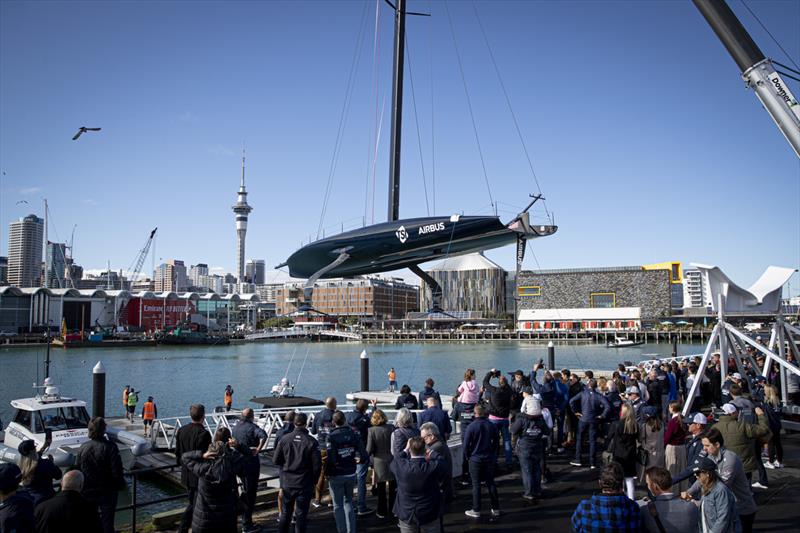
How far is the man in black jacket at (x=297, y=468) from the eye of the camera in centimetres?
631

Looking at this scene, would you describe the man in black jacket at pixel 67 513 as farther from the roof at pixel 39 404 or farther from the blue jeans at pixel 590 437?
the roof at pixel 39 404

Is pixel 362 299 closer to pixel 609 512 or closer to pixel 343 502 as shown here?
pixel 343 502

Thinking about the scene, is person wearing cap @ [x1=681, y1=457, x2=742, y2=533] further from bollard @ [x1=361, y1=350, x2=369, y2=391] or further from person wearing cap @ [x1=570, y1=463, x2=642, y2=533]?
bollard @ [x1=361, y1=350, x2=369, y2=391]

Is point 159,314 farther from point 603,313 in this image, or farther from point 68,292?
point 603,313

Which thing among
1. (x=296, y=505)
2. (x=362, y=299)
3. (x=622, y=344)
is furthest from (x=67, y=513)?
(x=362, y=299)

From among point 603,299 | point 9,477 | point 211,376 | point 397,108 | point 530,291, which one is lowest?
point 211,376

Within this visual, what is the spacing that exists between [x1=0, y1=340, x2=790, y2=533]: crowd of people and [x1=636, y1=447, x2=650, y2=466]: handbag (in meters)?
0.02

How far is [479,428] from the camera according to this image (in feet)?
24.2

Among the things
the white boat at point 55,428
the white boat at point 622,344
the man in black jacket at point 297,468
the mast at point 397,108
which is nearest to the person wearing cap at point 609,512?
the man in black jacket at point 297,468

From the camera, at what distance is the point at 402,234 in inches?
490

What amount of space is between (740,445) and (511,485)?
3.37 metres

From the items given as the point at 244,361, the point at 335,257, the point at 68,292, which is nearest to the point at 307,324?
the point at 68,292

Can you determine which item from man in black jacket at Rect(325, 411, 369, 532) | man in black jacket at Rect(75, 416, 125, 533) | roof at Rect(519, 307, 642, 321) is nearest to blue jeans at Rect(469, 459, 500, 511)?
man in black jacket at Rect(325, 411, 369, 532)

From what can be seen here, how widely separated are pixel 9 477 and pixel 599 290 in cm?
13316
